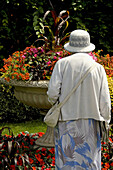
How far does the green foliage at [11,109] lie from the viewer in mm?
7992

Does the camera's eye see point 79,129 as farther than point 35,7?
No

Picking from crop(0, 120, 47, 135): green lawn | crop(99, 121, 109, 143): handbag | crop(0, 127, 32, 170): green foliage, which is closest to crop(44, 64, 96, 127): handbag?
crop(99, 121, 109, 143): handbag

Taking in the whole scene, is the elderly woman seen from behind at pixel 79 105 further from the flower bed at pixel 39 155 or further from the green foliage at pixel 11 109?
the green foliage at pixel 11 109

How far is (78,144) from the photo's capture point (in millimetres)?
3645

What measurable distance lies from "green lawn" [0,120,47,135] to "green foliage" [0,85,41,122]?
162mm

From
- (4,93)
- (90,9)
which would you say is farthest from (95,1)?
(4,93)

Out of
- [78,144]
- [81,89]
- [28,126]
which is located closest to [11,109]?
[28,126]

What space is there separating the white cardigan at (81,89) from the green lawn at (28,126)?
386 cm

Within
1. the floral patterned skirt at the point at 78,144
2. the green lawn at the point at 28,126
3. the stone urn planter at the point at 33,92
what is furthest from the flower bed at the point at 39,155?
the green lawn at the point at 28,126

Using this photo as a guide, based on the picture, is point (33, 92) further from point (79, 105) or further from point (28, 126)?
point (28, 126)

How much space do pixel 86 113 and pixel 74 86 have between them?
1.00 feet

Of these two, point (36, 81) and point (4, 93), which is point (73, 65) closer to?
point (36, 81)

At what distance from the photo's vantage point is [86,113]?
3561 millimetres

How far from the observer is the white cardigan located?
3508 mm
